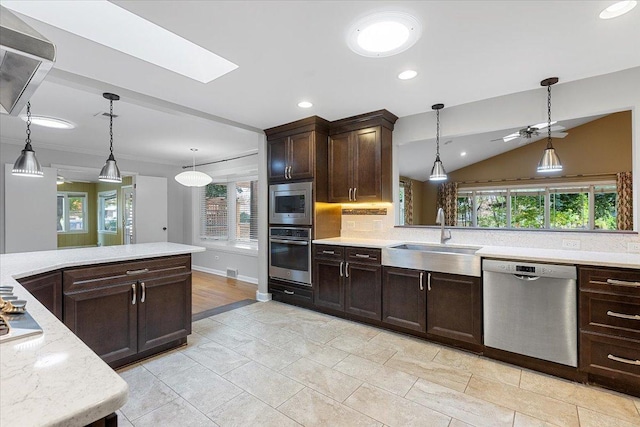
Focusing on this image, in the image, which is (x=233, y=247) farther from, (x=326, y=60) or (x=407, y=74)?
(x=407, y=74)

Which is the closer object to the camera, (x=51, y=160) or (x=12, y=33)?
(x=12, y=33)

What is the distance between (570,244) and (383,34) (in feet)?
8.24

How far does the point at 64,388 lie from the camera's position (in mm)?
661

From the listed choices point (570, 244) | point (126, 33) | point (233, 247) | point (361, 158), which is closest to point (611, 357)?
point (570, 244)

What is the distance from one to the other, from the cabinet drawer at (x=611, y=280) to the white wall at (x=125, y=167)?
6948 mm

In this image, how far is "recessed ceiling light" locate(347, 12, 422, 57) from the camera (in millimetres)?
1795

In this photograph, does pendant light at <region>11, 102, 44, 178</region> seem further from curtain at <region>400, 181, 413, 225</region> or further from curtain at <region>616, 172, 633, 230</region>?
curtain at <region>616, 172, 633, 230</region>

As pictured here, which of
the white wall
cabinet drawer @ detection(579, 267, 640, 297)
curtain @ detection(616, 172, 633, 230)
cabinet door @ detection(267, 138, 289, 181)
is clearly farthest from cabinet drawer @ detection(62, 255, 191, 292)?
curtain @ detection(616, 172, 633, 230)

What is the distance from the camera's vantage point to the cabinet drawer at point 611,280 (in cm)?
203

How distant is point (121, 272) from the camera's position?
2375mm

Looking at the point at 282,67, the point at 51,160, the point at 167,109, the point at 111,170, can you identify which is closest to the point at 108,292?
the point at 111,170

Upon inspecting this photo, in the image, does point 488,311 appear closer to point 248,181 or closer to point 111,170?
A: point 111,170

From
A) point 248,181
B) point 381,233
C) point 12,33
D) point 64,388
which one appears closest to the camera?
point 64,388

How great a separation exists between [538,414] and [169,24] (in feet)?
11.0
